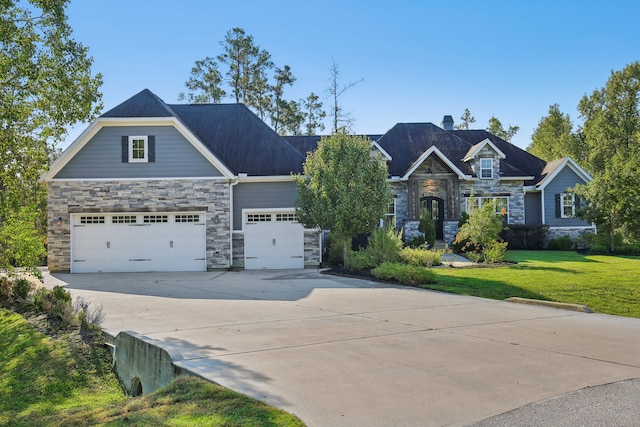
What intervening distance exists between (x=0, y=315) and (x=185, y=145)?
411 inches

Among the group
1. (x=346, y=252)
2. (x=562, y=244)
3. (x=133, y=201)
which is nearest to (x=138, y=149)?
(x=133, y=201)

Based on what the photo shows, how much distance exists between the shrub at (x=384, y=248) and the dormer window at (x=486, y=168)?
11807 millimetres

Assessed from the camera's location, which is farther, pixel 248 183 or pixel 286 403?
pixel 248 183

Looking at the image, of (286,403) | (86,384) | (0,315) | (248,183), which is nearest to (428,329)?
(286,403)

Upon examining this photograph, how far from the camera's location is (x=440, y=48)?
19438 mm

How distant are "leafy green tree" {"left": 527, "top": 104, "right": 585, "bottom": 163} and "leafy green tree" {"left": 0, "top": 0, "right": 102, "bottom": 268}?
39696 mm

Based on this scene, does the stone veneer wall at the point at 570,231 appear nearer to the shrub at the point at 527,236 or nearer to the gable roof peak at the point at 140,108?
the shrub at the point at 527,236

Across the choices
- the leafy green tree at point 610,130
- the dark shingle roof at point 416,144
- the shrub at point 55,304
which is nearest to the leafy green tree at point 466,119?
the leafy green tree at point 610,130

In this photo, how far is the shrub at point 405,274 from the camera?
15695 mm

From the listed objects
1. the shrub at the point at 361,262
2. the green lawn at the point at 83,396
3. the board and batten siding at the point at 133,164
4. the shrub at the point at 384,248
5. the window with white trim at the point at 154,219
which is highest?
the board and batten siding at the point at 133,164

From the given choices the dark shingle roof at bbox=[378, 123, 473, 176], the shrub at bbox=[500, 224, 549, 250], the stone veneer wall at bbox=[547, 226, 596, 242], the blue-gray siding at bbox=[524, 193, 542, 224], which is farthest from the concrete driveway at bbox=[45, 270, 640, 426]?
the blue-gray siding at bbox=[524, 193, 542, 224]

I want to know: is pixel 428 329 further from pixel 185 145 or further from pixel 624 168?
pixel 624 168

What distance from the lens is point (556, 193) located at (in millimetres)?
29641

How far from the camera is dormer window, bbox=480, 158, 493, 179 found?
96.3ft
